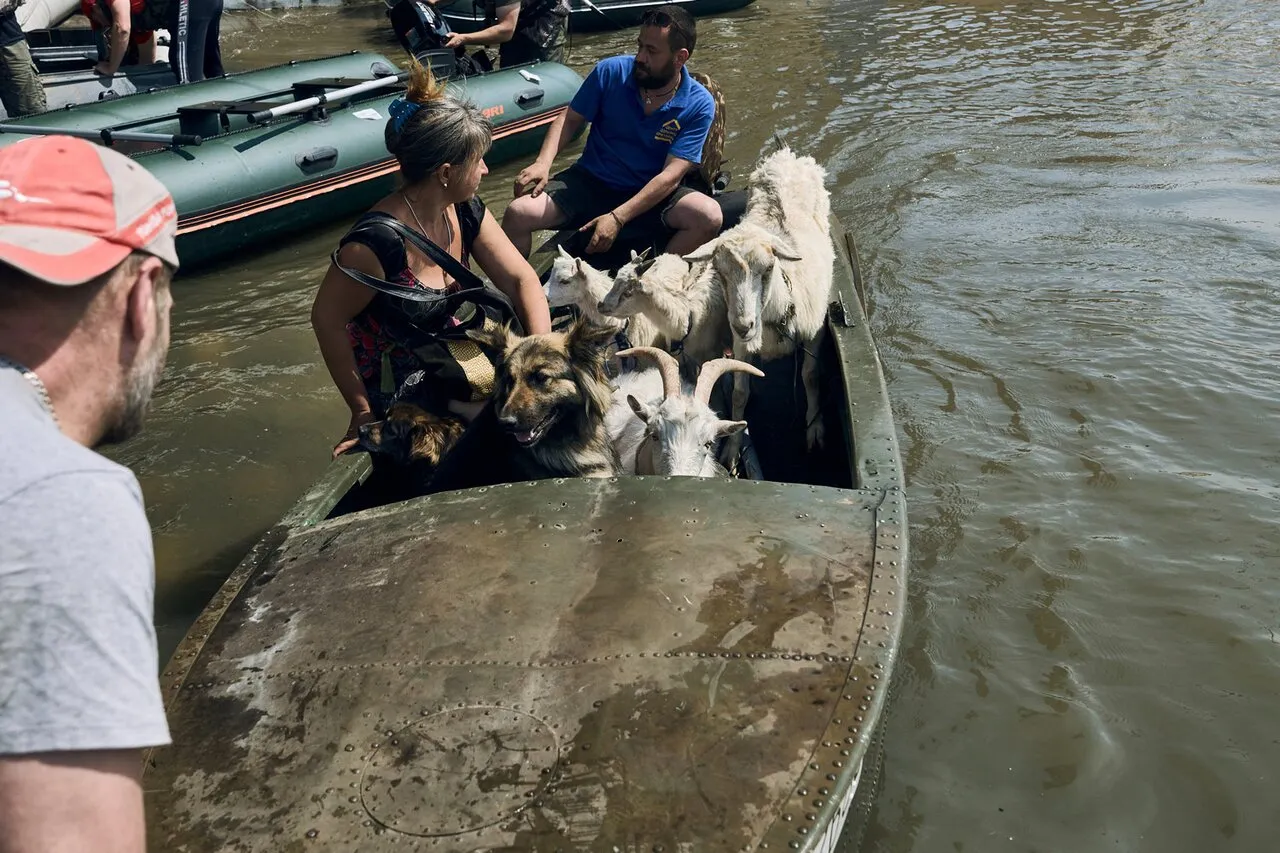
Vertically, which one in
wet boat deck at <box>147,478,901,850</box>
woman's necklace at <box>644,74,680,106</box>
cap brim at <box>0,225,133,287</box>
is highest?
cap brim at <box>0,225,133,287</box>

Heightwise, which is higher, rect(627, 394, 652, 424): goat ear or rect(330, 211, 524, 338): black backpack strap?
rect(330, 211, 524, 338): black backpack strap

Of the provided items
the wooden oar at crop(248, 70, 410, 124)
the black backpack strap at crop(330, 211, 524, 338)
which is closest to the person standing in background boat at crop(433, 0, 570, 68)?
the wooden oar at crop(248, 70, 410, 124)

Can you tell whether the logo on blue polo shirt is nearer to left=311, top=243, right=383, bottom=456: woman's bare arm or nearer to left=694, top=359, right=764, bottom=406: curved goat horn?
left=694, top=359, right=764, bottom=406: curved goat horn

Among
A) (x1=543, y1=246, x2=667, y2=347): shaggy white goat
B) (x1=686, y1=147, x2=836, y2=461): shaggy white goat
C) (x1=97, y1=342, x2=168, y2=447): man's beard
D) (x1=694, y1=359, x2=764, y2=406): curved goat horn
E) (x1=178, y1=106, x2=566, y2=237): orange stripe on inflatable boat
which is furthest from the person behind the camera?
(x1=178, y1=106, x2=566, y2=237): orange stripe on inflatable boat

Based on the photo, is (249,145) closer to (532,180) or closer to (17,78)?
(17,78)

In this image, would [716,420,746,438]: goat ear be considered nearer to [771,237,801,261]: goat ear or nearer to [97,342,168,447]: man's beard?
[771,237,801,261]: goat ear

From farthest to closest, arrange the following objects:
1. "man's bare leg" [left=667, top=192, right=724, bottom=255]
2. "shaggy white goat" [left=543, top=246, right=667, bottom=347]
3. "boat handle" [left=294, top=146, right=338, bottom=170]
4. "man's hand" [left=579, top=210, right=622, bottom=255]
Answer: "boat handle" [left=294, top=146, right=338, bottom=170] → "man's bare leg" [left=667, top=192, right=724, bottom=255] → "man's hand" [left=579, top=210, right=622, bottom=255] → "shaggy white goat" [left=543, top=246, right=667, bottom=347]

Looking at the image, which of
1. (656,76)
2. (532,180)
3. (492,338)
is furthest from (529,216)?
(492,338)

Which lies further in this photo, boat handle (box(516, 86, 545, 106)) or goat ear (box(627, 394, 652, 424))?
boat handle (box(516, 86, 545, 106))

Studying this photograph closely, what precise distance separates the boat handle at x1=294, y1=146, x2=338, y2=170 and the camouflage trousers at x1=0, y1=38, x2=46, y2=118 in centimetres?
315

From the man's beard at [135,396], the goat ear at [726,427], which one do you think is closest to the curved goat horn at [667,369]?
the goat ear at [726,427]

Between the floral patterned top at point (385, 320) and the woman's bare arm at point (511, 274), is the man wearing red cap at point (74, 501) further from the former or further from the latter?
the woman's bare arm at point (511, 274)

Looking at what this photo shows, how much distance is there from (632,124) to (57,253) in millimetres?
5476

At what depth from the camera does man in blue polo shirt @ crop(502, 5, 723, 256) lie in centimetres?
618
